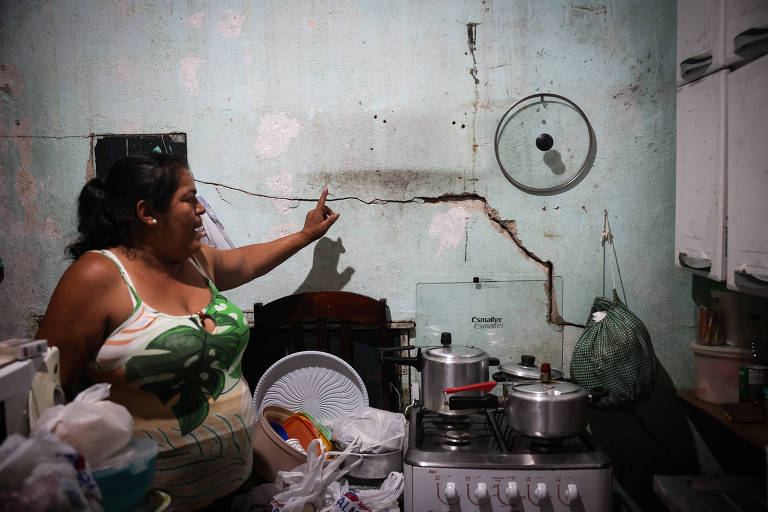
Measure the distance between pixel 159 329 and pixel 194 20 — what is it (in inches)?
54.8

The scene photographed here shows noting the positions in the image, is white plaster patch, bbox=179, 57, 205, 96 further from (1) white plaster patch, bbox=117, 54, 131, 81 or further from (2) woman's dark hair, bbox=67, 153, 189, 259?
(2) woman's dark hair, bbox=67, 153, 189, 259

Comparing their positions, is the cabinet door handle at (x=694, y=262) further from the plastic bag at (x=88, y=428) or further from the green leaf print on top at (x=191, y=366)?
the plastic bag at (x=88, y=428)

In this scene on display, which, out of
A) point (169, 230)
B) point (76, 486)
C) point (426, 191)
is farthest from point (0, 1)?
point (76, 486)

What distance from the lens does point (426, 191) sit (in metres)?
2.25

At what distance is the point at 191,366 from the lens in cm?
148

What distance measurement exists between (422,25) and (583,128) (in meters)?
0.74

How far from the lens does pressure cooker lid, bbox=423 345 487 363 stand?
5.83ft

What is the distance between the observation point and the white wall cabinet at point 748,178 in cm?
153

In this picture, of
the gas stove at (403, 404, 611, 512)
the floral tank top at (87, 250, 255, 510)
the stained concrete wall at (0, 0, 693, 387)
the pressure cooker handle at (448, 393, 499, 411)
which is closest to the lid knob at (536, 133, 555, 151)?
the stained concrete wall at (0, 0, 693, 387)

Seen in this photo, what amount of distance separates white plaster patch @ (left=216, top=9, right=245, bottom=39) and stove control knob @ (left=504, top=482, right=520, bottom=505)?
1904mm

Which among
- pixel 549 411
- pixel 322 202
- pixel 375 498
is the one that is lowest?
pixel 375 498

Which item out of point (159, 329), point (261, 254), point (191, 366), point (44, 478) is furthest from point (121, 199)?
point (44, 478)

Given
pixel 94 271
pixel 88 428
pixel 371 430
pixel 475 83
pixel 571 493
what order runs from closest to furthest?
pixel 88 428 → pixel 94 271 → pixel 571 493 → pixel 371 430 → pixel 475 83

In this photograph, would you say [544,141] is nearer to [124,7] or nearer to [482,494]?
[482,494]
